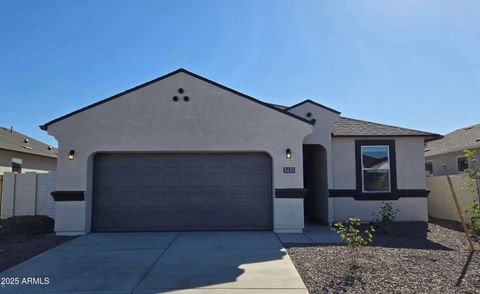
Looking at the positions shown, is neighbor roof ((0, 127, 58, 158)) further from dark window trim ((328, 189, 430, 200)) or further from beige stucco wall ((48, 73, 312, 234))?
dark window trim ((328, 189, 430, 200))

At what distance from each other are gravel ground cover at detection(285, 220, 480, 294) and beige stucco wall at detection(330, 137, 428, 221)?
247 centimetres

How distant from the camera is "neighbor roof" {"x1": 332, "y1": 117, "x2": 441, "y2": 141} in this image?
11688mm

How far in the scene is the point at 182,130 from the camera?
10.0 metres

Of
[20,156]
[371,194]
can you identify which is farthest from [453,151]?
[20,156]

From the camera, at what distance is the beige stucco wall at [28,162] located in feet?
56.7

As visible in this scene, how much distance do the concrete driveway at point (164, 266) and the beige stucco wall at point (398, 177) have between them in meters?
3.92

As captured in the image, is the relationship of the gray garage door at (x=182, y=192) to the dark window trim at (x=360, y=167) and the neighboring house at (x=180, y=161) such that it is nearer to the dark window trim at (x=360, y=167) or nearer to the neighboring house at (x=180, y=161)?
the neighboring house at (x=180, y=161)

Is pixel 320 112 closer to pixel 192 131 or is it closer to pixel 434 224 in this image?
pixel 192 131

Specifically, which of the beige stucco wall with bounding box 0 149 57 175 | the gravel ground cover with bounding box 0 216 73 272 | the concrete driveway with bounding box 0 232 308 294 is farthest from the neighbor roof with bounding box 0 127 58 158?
the concrete driveway with bounding box 0 232 308 294

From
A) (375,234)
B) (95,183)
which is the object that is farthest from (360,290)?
(95,183)

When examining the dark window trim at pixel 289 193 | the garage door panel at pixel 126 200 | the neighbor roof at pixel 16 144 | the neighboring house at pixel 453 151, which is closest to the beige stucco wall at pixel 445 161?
the neighboring house at pixel 453 151

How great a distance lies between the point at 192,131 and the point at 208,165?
3.75ft

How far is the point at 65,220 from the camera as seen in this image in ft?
31.9

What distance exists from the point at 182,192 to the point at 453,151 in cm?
1431
